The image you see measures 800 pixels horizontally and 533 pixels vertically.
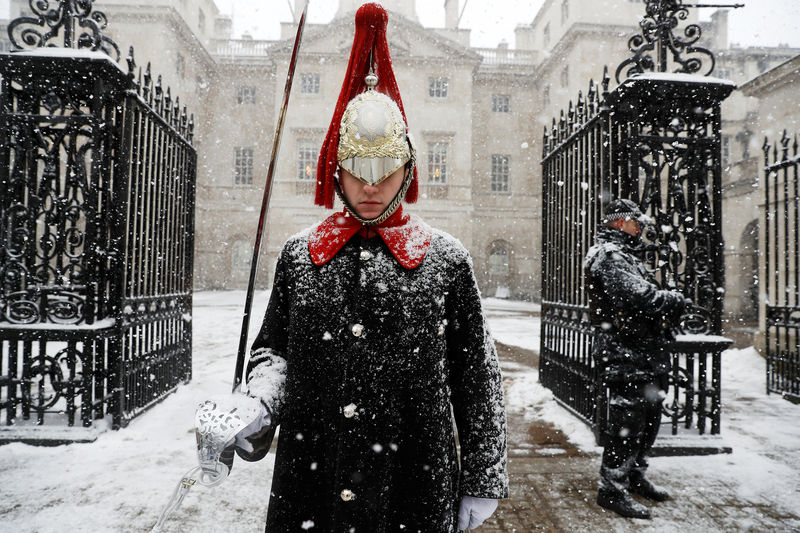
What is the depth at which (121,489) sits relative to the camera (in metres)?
3.93

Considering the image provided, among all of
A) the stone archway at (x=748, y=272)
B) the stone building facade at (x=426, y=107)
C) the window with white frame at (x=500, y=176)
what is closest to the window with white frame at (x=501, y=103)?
the stone building facade at (x=426, y=107)

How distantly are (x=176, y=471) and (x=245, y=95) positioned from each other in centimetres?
3158

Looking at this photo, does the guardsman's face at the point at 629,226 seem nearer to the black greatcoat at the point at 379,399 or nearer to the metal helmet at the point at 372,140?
the black greatcoat at the point at 379,399

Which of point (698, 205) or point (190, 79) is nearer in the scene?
point (698, 205)

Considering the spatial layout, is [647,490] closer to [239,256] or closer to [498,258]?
[498,258]

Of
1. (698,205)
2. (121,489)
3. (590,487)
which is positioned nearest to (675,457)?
(590,487)

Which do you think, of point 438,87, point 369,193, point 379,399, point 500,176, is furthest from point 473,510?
point 500,176

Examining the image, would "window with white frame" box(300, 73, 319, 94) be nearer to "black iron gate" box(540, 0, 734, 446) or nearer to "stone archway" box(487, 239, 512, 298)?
"stone archway" box(487, 239, 512, 298)

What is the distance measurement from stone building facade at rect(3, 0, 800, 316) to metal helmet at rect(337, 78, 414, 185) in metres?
24.3

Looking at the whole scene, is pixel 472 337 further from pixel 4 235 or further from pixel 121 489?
pixel 4 235

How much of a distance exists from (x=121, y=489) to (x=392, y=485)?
318 centimetres

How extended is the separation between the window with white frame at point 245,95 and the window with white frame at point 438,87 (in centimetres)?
1143

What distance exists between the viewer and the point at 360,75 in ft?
6.52

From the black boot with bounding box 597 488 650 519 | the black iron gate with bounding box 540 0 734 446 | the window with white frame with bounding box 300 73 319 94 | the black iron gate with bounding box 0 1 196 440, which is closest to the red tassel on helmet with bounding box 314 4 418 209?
the black boot with bounding box 597 488 650 519
